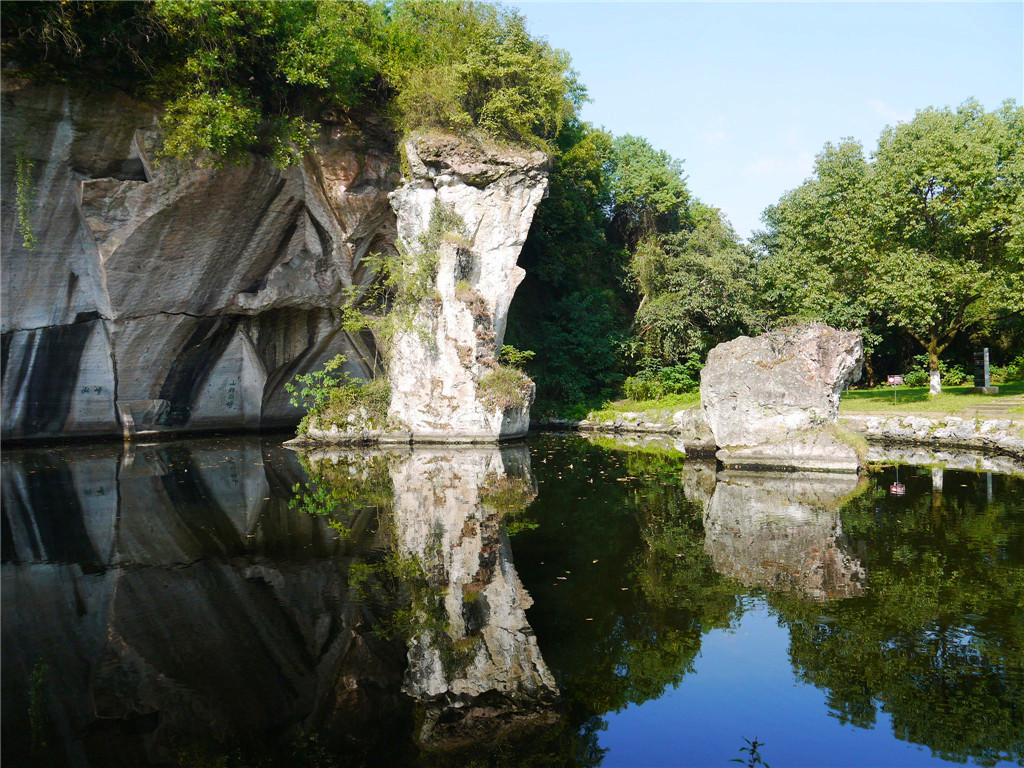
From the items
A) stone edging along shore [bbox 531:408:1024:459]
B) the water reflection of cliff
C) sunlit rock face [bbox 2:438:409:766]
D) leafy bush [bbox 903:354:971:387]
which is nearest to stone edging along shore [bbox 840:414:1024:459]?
stone edging along shore [bbox 531:408:1024:459]

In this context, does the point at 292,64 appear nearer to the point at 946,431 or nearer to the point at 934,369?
the point at 946,431

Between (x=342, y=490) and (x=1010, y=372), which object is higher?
(x=1010, y=372)

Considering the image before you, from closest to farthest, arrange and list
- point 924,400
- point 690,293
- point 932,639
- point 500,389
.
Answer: point 932,639
point 500,389
point 924,400
point 690,293

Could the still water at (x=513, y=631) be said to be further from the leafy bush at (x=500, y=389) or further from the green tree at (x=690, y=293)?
the green tree at (x=690, y=293)

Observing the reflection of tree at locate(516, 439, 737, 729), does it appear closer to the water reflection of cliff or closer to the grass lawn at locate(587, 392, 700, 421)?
the water reflection of cliff

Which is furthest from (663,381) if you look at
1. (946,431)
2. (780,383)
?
(780,383)

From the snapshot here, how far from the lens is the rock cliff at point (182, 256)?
1917cm

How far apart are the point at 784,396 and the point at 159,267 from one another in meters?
18.2

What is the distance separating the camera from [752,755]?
4727mm

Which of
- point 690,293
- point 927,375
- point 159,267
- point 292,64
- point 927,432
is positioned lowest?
point 927,432

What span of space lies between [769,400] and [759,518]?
6.31 m

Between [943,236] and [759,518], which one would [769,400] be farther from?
[943,236]

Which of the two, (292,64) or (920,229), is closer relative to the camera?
(292,64)

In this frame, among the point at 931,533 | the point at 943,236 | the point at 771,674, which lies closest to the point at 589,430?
the point at 943,236
